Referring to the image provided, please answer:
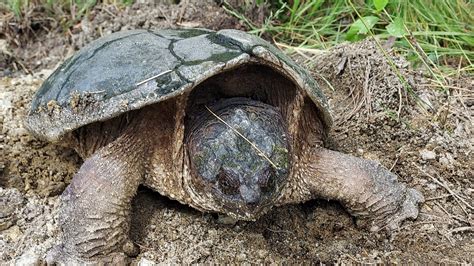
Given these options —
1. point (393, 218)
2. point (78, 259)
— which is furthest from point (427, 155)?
point (78, 259)

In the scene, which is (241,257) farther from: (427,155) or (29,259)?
(427,155)

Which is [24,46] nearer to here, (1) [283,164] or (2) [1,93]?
(2) [1,93]

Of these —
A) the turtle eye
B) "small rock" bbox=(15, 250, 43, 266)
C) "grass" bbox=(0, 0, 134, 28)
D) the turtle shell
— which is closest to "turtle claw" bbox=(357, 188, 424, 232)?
the turtle shell

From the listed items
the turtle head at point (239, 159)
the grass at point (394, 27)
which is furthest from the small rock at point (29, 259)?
the grass at point (394, 27)

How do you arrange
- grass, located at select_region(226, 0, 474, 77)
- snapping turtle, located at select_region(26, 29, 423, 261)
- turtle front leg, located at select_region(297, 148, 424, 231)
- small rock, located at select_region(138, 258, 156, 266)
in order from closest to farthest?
snapping turtle, located at select_region(26, 29, 423, 261) < small rock, located at select_region(138, 258, 156, 266) < turtle front leg, located at select_region(297, 148, 424, 231) < grass, located at select_region(226, 0, 474, 77)

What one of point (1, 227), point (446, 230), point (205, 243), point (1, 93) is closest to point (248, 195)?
point (205, 243)

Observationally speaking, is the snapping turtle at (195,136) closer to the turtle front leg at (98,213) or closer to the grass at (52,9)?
the turtle front leg at (98,213)

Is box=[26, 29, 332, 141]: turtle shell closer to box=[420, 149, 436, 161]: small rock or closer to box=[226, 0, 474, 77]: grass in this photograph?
box=[420, 149, 436, 161]: small rock
